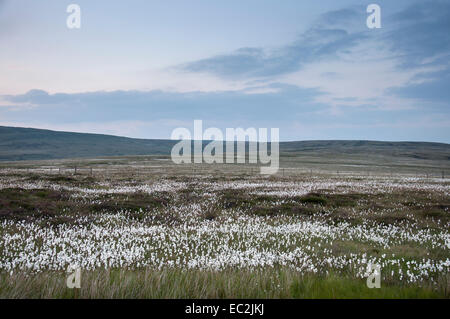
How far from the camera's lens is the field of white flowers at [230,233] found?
7.50m

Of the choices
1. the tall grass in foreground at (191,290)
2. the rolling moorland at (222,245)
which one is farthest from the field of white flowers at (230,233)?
the tall grass in foreground at (191,290)

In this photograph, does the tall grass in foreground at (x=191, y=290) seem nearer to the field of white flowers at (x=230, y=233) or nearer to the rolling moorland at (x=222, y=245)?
the rolling moorland at (x=222, y=245)

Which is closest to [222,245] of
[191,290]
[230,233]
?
[230,233]

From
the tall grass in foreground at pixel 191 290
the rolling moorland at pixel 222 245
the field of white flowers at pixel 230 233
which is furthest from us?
the field of white flowers at pixel 230 233

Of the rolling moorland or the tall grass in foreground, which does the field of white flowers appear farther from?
the tall grass in foreground

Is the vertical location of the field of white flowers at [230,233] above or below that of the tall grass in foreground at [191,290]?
below

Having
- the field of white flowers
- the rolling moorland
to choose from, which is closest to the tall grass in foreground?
the rolling moorland

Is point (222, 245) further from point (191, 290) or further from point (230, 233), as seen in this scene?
point (191, 290)

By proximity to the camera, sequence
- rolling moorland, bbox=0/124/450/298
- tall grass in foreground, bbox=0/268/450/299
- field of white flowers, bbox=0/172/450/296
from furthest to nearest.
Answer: field of white flowers, bbox=0/172/450/296 < rolling moorland, bbox=0/124/450/298 < tall grass in foreground, bbox=0/268/450/299

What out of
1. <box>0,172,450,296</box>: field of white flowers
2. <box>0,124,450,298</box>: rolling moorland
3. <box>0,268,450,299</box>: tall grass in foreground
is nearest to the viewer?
<box>0,268,450,299</box>: tall grass in foreground

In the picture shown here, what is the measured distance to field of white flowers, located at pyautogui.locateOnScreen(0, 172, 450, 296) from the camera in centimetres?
750

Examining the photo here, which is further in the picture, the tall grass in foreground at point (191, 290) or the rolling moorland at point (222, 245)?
the rolling moorland at point (222, 245)
